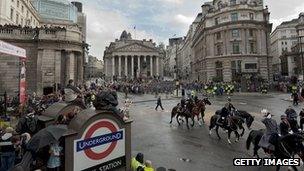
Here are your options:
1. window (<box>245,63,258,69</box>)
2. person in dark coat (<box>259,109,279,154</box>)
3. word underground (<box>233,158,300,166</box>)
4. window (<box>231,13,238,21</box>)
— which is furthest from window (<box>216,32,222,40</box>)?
word underground (<box>233,158,300,166</box>)

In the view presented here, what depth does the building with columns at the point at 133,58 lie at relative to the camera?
12062 centimetres

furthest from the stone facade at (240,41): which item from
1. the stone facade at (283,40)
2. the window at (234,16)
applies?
the stone facade at (283,40)

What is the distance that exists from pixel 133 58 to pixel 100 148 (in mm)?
116324

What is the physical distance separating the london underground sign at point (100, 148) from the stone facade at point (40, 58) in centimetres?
2368

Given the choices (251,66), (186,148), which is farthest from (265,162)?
(251,66)

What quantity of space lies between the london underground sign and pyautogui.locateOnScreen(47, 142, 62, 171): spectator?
22.2 inches

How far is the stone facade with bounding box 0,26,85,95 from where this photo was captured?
26.8 metres

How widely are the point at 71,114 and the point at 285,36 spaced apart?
344ft

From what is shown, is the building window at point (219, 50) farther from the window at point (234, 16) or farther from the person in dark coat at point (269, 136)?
the person in dark coat at point (269, 136)

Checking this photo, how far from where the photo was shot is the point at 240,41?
61344 millimetres

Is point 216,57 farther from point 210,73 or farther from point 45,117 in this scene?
point 45,117

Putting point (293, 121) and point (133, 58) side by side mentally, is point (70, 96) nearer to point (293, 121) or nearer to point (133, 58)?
point (293, 121)

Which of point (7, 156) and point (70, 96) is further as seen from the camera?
point (70, 96)

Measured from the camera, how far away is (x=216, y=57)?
64062mm
